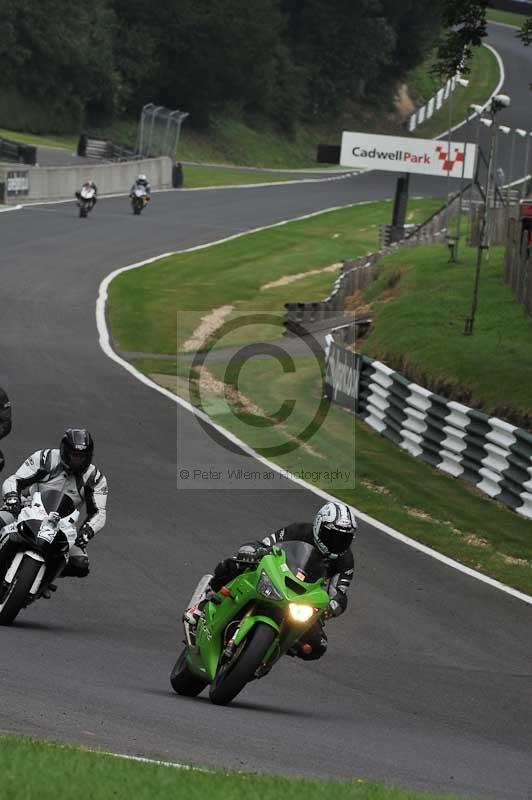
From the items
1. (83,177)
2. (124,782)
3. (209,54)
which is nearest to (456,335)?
(124,782)

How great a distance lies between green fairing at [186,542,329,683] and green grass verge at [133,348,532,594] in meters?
6.17

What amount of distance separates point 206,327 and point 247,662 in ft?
86.3

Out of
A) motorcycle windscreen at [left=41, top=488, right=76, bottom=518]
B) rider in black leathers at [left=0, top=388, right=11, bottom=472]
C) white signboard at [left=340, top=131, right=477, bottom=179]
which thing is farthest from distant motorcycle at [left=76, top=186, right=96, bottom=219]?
motorcycle windscreen at [left=41, top=488, right=76, bottom=518]

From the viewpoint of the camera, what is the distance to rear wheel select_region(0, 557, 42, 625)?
11344mm

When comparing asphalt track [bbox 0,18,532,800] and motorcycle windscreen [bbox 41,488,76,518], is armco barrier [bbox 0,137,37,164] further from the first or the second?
motorcycle windscreen [bbox 41,488,76,518]

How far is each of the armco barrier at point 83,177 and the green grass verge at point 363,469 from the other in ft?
90.9

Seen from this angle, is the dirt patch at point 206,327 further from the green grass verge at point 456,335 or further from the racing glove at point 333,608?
the racing glove at point 333,608

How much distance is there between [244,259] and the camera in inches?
1918

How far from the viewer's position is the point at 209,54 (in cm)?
9456

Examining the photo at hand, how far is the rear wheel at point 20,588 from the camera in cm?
1134

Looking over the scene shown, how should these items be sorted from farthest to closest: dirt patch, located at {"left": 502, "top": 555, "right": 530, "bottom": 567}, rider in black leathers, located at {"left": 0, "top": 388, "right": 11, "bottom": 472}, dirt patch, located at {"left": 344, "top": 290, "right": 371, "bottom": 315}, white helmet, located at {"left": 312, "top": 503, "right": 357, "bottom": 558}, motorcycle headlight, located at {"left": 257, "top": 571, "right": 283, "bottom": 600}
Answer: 1. dirt patch, located at {"left": 344, "top": 290, "right": 371, "bottom": 315}
2. dirt patch, located at {"left": 502, "top": 555, "right": 530, "bottom": 567}
3. rider in black leathers, located at {"left": 0, "top": 388, "right": 11, "bottom": 472}
4. white helmet, located at {"left": 312, "top": 503, "right": 357, "bottom": 558}
5. motorcycle headlight, located at {"left": 257, "top": 571, "right": 283, "bottom": 600}

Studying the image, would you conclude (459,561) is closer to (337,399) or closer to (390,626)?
A: (390,626)

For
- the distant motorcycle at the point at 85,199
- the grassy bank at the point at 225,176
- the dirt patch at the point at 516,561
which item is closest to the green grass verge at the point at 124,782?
the dirt patch at the point at 516,561

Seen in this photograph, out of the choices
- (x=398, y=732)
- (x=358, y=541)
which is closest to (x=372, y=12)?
(x=358, y=541)
